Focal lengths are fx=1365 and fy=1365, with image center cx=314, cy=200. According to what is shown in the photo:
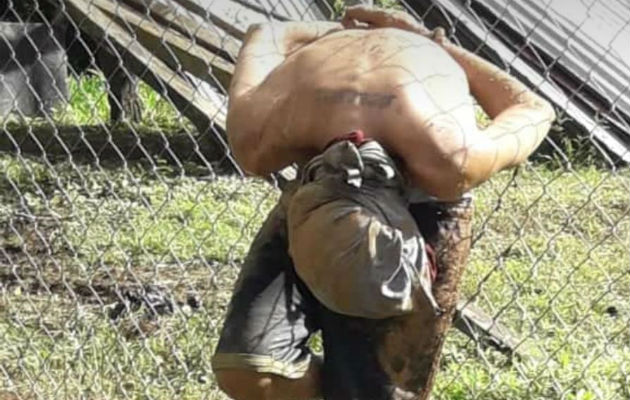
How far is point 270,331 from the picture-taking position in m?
2.68

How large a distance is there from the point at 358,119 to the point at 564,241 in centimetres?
324

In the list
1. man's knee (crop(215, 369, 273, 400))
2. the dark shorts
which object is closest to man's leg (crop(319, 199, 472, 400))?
the dark shorts

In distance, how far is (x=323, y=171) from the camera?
2.45m

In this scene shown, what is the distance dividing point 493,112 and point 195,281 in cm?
258

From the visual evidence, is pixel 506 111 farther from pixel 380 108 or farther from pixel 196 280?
pixel 196 280

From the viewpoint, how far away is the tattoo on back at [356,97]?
2500 mm

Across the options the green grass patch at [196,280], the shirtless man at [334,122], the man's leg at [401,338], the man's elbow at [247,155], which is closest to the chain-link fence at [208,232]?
the green grass patch at [196,280]

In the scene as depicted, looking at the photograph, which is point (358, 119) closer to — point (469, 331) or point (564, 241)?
point (469, 331)

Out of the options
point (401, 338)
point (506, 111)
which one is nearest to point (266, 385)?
point (401, 338)

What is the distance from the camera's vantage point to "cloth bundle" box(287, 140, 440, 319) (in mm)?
2387

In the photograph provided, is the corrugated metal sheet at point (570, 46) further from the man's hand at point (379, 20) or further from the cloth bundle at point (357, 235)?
the cloth bundle at point (357, 235)

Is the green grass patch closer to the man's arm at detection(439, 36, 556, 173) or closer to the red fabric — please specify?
the man's arm at detection(439, 36, 556, 173)

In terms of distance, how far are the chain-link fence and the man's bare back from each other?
111 cm

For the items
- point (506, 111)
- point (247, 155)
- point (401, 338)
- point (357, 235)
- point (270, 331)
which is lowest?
point (270, 331)
